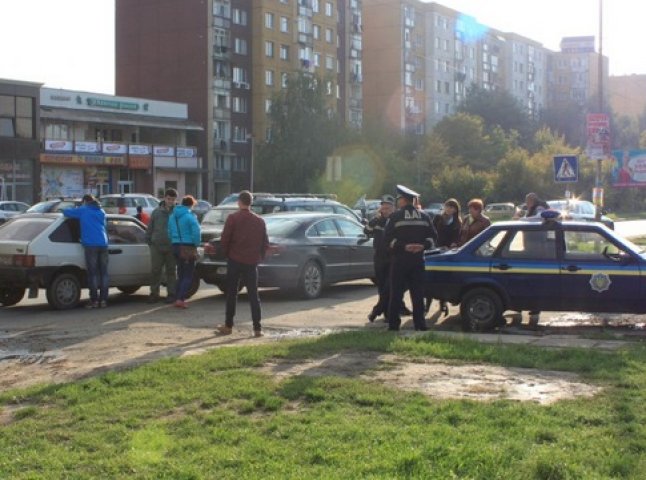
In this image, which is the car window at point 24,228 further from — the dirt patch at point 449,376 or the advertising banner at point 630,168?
the advertising banner at point 630,168

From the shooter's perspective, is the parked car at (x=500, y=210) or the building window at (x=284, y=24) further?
the building window at (x=284, y=24)

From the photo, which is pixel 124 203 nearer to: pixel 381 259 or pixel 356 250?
pixel 356 250

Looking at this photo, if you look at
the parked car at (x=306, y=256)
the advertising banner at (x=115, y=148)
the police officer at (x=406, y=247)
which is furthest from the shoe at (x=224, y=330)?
the advertising banner at (x=115, y=148)

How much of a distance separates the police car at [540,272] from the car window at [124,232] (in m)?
5.67

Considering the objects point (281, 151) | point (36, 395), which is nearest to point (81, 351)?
point (36, 395)

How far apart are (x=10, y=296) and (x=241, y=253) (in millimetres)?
5375

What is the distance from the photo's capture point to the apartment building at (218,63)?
72875mm

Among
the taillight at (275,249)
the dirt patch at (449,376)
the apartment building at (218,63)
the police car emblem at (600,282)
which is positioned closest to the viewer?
the dirt patch at (449,376)

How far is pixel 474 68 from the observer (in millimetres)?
110750

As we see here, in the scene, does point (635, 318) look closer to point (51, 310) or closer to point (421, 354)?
point (421, 354)

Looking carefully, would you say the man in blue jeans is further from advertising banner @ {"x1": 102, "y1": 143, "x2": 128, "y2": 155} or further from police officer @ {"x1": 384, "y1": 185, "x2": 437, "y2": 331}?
advertising banner @ {"x1": 102, "y1": 143, "x2": 128, "y2": 155}

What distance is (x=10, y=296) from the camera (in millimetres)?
13781

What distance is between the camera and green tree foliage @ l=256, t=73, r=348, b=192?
6562 cm

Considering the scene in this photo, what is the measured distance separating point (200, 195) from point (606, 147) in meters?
54.7
